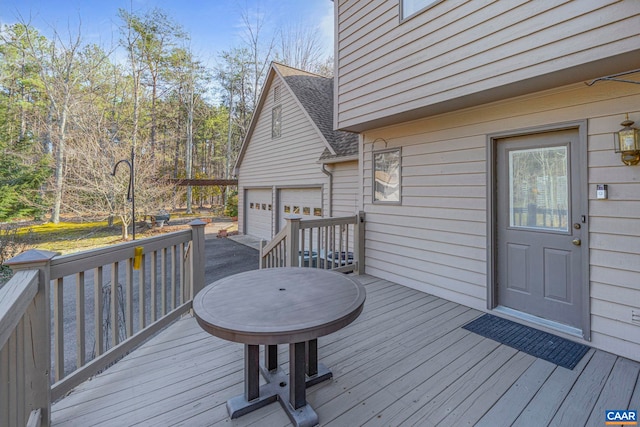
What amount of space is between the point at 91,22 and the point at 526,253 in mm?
18874

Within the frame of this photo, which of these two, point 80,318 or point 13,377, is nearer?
point 13,377

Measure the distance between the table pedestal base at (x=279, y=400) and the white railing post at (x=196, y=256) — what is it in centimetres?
140

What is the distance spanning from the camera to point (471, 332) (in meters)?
2.89

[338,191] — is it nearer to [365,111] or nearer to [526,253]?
[365,111]

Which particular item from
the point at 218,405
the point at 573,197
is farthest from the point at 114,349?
Answer: the point at 573,197

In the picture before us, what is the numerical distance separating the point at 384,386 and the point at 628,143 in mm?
2682

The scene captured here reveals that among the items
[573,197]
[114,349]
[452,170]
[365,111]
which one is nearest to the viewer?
[114,349]

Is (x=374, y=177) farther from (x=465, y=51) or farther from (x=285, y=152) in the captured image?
(x=285, y=152)

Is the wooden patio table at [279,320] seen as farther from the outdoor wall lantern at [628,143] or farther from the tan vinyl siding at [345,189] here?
the tan vinyl siding at [345,189]

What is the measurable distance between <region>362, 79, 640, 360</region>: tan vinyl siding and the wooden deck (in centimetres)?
57

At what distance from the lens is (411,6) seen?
11.5ft

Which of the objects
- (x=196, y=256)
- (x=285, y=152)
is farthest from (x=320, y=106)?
(x=196, y=256)

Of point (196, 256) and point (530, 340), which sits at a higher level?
point (196, 256)

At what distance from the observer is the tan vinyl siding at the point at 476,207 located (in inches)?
96.0
